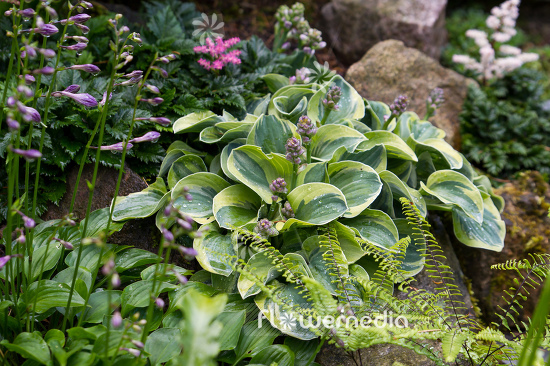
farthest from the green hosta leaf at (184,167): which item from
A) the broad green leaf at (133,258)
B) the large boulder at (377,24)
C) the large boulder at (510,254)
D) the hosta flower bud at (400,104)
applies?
the large boulder at (377,24)

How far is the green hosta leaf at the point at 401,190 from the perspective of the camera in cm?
276

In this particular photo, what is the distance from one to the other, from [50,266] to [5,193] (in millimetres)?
892

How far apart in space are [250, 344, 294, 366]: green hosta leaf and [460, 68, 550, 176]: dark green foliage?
313 centimetres

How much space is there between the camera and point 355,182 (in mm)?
2670

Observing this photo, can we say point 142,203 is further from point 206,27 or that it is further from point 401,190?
point 206,27

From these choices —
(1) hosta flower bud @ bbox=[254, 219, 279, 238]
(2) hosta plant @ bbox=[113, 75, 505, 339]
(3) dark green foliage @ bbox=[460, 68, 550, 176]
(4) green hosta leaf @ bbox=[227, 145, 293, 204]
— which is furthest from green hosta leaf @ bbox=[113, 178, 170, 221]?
(3) dark green foliage @ bbox=[460, 68, 550, 176]

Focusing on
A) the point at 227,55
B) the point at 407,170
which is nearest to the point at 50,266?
the point at 227,55

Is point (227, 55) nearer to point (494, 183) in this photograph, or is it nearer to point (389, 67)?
point (389, 67)

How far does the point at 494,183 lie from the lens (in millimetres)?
4156

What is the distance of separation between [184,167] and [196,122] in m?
0.32

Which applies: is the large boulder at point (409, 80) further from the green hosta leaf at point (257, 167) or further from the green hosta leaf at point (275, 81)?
the green hosta leaf at point (257, 167)

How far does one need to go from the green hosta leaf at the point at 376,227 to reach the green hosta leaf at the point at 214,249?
769 mm

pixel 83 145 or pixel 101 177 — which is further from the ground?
pixel 83 145

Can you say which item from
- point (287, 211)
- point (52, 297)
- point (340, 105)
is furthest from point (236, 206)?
point (340, 105)
